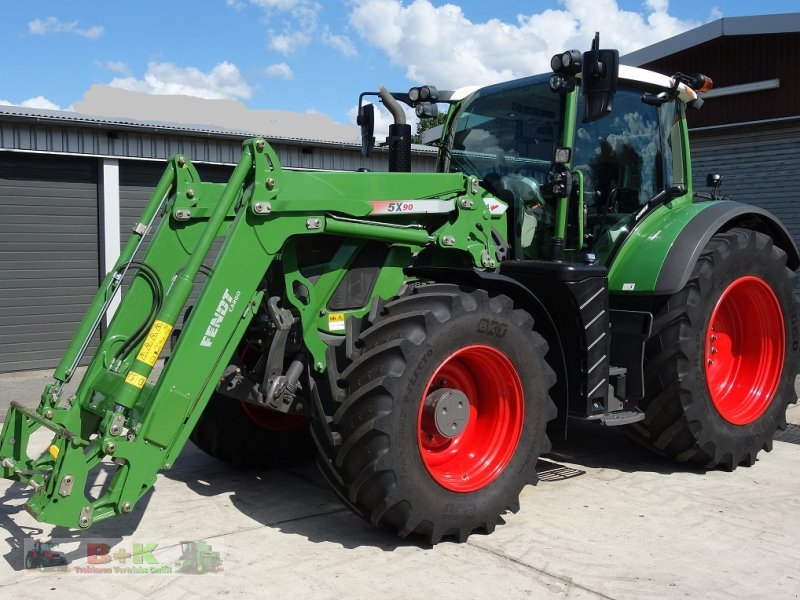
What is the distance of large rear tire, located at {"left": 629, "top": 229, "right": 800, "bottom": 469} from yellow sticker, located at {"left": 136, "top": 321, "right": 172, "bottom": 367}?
3100mm

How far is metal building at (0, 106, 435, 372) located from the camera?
32.0ft

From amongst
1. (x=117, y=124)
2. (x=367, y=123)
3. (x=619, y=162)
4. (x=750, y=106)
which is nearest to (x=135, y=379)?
(x=367, y=123)

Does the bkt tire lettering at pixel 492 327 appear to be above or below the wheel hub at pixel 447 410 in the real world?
above

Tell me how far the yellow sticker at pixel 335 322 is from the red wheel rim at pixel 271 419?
1.18m

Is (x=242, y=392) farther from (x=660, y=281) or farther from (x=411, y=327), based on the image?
(x=660, y=281)

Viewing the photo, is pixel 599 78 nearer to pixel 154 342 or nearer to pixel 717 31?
pixel 154 342

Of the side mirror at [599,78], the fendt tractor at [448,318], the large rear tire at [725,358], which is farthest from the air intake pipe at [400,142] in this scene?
the large rear tire at [725,358]

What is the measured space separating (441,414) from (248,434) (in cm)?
164

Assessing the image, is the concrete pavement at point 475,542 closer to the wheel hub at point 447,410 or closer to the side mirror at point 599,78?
the wheel hub at point 447,410

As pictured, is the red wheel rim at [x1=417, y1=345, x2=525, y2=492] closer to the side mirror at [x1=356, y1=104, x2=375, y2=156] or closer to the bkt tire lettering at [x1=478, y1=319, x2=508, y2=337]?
the bkt tire lettering at [x1=478, y1=319, x2=508, y2=337]

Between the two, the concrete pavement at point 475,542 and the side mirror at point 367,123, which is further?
the side mirror at point 367,123

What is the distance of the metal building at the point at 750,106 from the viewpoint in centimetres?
1173

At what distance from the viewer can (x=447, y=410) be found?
Result: 172 inches

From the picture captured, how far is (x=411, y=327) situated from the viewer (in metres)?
4.08
